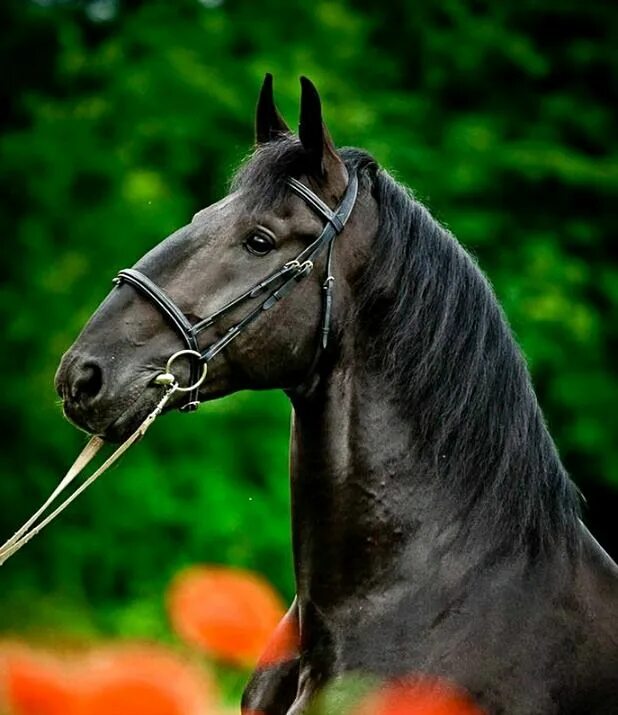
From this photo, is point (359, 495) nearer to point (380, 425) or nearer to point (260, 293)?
point (380, 425)

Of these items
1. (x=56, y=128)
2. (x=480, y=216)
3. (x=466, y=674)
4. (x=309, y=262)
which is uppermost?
(x=56, y=128)

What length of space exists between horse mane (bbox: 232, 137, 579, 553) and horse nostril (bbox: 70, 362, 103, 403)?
2.20ft

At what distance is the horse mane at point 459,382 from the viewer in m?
3.42

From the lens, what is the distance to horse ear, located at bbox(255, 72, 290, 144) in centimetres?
392

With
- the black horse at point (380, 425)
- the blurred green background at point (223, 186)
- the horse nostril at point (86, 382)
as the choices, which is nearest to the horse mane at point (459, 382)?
the black horse at point (380, 425)

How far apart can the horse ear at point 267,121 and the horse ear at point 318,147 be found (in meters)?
0.34

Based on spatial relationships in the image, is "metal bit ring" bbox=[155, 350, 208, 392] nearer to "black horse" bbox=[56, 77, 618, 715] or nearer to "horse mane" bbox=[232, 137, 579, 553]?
"black horse" bbox=[56, 77, 618, 715]

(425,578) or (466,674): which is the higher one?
(425,578)

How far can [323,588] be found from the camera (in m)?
3.39

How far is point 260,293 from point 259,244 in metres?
0.15

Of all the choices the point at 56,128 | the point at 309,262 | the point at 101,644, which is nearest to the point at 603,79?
the point at 56,128

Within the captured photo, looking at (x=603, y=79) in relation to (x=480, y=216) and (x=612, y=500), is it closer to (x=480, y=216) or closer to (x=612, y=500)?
(x=480, y=216)

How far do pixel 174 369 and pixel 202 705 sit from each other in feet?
7.27

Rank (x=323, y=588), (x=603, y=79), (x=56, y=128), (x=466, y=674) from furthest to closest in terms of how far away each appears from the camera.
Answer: (x=603, y=79) → (x=56, y=128) → (x=323, y=588) → (x=466, y=674)
